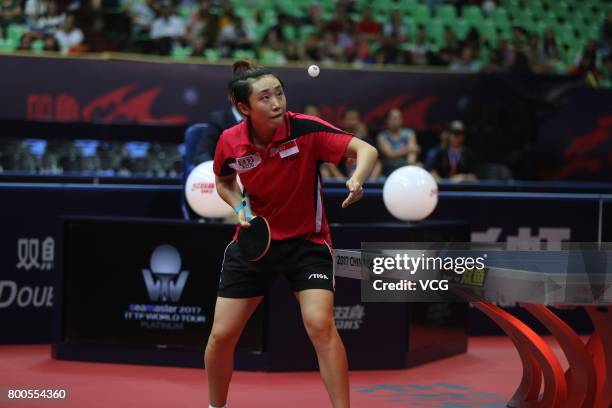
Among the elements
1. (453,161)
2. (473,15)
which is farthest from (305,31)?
(453,161)

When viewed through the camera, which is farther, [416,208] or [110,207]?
[110,207]

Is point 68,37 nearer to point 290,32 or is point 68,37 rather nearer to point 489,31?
point 290,32

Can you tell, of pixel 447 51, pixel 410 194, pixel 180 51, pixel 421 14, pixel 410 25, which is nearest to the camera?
pixel 410 194

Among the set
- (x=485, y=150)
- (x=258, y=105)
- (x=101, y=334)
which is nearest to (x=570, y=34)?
(x=485, y=150)

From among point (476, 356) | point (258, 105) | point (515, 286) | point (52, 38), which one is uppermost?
point (52, 38)

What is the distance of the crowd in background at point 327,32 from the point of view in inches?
554

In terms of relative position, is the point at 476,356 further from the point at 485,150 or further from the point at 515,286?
the point at 485,150

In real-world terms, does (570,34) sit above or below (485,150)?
above

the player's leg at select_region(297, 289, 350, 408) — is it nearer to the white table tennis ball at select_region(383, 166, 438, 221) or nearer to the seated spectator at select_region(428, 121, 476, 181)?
the white table tennis ball at select_region(383, 166, 438, 221)

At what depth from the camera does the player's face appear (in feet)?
15.3

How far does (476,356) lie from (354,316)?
1237 millimetres

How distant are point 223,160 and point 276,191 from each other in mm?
297

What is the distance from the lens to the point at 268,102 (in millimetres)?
4656

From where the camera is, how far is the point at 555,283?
415 centimetres
